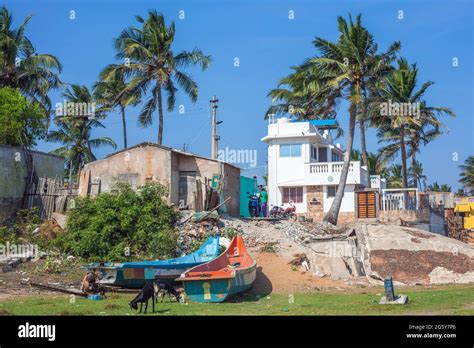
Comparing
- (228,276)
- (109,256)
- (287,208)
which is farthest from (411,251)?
(287,208)

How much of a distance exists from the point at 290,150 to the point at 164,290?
1031 inches

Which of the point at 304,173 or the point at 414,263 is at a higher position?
the point at 304,173

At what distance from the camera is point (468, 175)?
242ft

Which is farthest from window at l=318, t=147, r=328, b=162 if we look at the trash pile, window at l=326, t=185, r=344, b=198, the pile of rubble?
the trash pile

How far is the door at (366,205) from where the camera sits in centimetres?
3688

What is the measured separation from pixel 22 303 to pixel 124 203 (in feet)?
28.0

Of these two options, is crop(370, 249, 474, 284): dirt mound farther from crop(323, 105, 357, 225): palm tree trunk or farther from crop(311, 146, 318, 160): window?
crop(311, 146, 318, 160): window

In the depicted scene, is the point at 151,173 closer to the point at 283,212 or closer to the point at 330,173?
the point at 283,212

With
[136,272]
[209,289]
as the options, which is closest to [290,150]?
[136,272]

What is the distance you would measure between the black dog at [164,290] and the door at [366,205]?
2128cm

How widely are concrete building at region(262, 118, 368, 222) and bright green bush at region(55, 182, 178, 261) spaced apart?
1759 centimetres

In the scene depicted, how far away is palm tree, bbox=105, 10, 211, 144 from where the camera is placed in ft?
118
